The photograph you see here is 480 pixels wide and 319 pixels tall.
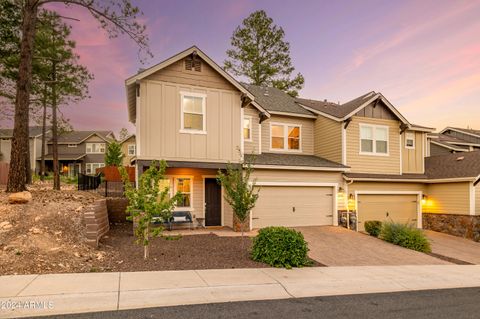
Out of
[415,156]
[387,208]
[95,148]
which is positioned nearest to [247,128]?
[387,208]

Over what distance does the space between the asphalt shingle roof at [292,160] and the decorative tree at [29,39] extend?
750cm

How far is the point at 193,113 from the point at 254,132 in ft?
14.6

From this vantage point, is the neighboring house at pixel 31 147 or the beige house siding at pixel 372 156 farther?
the neighboring house at pixel 31 147

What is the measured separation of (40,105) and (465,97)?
106 feet

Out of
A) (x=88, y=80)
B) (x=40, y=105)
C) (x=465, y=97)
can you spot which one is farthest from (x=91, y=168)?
(x=465, y=97)

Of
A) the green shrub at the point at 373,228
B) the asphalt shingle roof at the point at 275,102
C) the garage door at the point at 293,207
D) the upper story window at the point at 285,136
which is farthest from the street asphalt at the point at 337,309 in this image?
the asphalt shingle roof at the point at 275,102

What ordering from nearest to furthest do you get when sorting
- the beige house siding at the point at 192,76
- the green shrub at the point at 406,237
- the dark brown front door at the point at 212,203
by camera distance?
the green shrub at the point at 406,237, the beige house siding at the point at 192,76, the dark brown front door at the point at 212,203

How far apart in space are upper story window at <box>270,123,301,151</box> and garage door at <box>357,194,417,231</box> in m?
4.91

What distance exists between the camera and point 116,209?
16.2 metres

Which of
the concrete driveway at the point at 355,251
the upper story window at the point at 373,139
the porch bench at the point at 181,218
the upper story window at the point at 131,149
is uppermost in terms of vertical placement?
the upper story window at the point at 131,149

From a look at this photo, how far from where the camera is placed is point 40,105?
76.8 ft

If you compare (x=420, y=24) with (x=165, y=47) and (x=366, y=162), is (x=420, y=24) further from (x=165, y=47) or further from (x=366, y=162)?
(x=165, y=47)

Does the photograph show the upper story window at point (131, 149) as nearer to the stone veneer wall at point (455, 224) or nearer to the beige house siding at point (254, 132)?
the beige house siding at point (254, 132)

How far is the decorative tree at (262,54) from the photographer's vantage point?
36.6 metres
